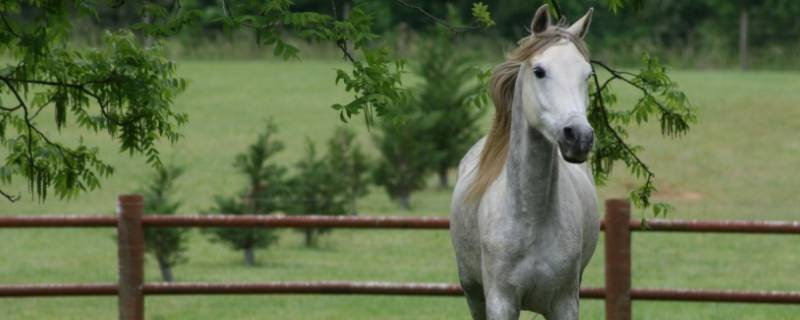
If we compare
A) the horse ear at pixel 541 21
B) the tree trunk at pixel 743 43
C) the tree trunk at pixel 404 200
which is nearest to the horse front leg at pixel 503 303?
the horse ear at pixel 541 21

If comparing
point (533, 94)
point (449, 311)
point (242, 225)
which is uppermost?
point (533, 94)

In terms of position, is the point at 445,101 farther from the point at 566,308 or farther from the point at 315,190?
the point at 566,308

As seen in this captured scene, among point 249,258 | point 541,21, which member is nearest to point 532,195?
point 541,21

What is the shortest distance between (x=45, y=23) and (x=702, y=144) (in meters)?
20.2

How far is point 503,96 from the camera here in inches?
260

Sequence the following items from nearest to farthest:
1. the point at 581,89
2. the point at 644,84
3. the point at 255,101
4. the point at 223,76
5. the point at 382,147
Answer: the point at 581,89 → the point at 644,84 → the point at 382,147 → the point at 255,101 → the point at 223,76

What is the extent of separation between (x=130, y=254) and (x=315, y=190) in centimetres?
736

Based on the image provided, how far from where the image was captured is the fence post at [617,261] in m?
8.98

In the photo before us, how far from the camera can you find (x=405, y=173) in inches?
791

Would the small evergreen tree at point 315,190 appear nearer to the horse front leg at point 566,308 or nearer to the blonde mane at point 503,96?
the blonde mane at point 503,96

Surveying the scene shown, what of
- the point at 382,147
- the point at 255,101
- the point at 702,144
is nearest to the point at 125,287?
the point at 382,147

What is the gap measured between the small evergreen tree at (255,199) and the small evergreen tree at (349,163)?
235 cm

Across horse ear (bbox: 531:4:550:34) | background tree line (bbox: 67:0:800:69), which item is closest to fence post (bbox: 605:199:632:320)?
horse ear (bbox: 531:4:550:34)

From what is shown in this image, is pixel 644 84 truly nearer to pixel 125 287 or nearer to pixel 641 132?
pixel 125 287
